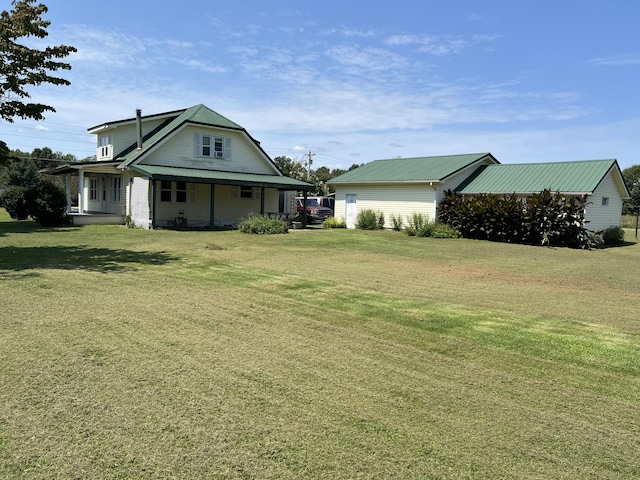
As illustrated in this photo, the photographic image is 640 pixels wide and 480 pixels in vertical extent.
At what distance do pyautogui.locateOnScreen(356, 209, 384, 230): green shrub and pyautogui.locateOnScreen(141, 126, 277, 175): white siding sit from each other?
21.7ft

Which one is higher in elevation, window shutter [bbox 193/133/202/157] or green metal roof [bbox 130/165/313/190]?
window shutter [bbox 193/133/202/157]

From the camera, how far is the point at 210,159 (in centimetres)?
2738

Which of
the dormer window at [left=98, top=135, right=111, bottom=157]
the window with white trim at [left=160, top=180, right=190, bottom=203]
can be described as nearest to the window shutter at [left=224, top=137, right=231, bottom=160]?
the window with white trim at [left=160, top=180, right=190, bottom=203]

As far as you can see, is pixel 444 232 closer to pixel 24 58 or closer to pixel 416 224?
pixel 416 224

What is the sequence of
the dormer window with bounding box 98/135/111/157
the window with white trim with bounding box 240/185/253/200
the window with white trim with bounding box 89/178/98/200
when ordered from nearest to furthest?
the dormer window with bounding box 98/135/111/157, the window with white trim with bounding box 240/185/253/200, the window with white trim with bounding box 89/178/98/200

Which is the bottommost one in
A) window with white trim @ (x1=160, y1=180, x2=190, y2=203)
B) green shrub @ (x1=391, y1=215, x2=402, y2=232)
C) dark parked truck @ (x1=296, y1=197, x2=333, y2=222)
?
green shrub @ (x1=391, y1=215, x2=402, y2=232)

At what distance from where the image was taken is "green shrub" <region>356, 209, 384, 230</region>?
28703 mm

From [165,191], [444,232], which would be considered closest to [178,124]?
[165,191]

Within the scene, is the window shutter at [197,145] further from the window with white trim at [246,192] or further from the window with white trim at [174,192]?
the window with white trim at [246,192]

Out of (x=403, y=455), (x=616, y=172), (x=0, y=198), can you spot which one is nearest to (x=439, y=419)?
(x=403, y=455)

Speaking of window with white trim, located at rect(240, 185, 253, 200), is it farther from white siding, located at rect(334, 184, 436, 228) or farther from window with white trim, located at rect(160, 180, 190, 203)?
white siding, located at rect(334, 184, 436, 228)

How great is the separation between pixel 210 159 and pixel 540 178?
18.3m

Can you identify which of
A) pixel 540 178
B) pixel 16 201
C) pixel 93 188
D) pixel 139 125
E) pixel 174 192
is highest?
pixel 139 125

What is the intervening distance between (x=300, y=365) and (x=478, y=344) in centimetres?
232
